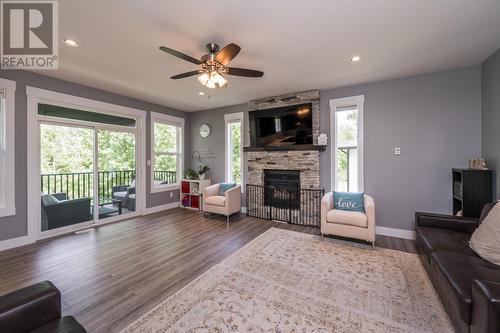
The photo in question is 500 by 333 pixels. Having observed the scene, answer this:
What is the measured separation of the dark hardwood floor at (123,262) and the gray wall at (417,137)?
2.54 feet

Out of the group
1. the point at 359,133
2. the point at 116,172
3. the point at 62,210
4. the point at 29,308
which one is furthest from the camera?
the point at 116,172

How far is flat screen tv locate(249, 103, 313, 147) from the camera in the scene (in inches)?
170

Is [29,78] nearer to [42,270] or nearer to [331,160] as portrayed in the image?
[42,270]

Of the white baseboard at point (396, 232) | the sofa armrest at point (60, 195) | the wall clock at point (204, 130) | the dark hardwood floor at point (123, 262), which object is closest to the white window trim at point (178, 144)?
the wall clock at point (204, 130)

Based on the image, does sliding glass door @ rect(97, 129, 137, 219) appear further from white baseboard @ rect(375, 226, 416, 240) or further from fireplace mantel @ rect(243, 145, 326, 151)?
white baseboard @ rect(375, 226, 416, 240)

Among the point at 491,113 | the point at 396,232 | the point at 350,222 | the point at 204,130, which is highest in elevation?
the point at 204,130

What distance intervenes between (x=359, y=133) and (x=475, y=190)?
1.73m

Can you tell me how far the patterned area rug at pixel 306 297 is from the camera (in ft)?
5.55

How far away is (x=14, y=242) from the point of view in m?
3.15

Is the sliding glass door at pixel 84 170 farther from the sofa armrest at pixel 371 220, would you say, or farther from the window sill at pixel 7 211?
the sofa armrest at pixel 371 220

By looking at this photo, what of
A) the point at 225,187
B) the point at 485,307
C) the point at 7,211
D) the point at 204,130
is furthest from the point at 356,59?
the point at 7,211

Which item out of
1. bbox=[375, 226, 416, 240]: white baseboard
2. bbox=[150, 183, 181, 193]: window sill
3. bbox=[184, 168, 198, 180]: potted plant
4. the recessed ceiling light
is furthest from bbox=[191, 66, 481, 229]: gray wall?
bbox=[150, 183, 181, 193]: window sill

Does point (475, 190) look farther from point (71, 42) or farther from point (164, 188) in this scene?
point (164, 188)

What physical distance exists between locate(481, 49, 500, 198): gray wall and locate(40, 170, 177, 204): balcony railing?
6264 millimetres
